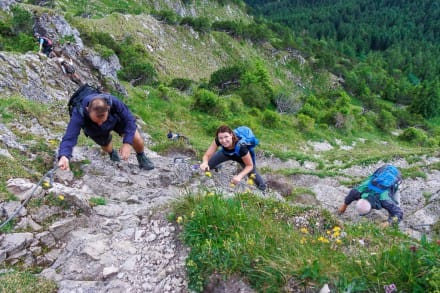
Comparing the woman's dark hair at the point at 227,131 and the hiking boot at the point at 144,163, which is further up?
the woman's dark hair at the point at 227,131

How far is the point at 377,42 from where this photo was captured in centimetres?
12069

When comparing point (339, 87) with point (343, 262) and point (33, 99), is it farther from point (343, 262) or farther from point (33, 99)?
point (343, 262)

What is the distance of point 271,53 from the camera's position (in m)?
60.9

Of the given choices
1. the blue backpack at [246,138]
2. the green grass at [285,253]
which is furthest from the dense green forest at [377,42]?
the green grass at [285,253]

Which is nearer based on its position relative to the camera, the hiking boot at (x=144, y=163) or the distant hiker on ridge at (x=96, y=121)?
the distant hiker on ridge at (x=96, y=121)

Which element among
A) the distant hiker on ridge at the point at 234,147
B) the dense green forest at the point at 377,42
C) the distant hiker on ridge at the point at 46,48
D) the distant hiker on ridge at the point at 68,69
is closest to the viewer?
the distant hiker on ridge at the point at 234,147

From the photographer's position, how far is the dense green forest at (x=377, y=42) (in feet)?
211

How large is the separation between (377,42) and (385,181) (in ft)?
430

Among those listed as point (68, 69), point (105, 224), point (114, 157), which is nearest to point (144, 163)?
point (114, 157)

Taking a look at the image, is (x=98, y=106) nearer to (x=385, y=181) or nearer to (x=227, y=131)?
(x=227, y=131)

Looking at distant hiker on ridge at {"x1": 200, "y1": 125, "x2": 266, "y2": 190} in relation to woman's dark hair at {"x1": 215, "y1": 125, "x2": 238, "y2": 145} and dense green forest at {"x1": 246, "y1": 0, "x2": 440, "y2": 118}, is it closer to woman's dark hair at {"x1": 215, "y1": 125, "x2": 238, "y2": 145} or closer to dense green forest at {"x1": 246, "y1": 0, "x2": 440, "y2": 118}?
woman's dark hair at {"x1": 215, "y1": 125, "x2": 238, "y2": 145}

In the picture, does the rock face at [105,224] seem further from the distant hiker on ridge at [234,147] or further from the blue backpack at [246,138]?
the blue backpack at [246,138]

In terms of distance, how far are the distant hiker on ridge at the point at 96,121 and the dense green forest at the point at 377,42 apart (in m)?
53.3

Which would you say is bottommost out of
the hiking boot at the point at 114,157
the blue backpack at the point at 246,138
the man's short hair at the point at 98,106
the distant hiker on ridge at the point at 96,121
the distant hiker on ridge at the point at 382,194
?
the distant hiker on ridge at the point at 382,194
